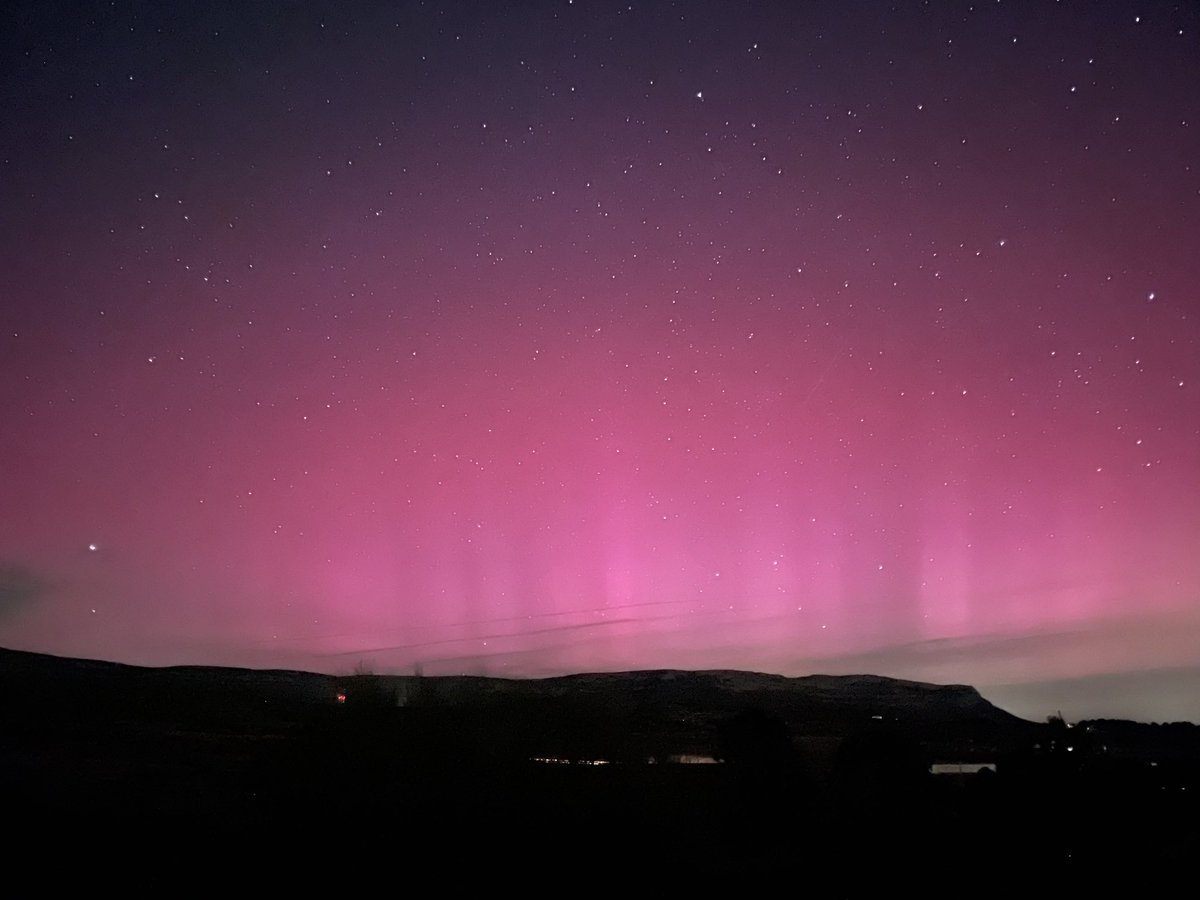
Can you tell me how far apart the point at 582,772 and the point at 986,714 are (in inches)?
1805

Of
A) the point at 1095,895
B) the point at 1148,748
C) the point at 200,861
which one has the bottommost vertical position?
the point at 1148,748

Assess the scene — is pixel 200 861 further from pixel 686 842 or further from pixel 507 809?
pixel 686 842

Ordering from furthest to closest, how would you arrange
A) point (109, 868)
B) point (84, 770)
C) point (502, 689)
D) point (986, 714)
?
point (986, 714)
point (502, 689)
point (84, 770)
point (109, 868)

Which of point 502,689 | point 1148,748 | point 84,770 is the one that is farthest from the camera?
point 1148,748

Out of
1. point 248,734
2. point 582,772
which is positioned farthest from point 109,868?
point 248,734

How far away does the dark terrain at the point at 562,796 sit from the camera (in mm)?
21219

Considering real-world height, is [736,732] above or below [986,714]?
above

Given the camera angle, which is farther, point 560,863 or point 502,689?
point 502,689

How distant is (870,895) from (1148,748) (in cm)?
4931

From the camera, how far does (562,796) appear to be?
27125 millimetres

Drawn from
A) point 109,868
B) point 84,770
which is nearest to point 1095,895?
point 109,868

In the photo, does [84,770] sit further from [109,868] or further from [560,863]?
[560,863]

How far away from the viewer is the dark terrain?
2122 cm

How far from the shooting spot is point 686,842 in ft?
78.7
